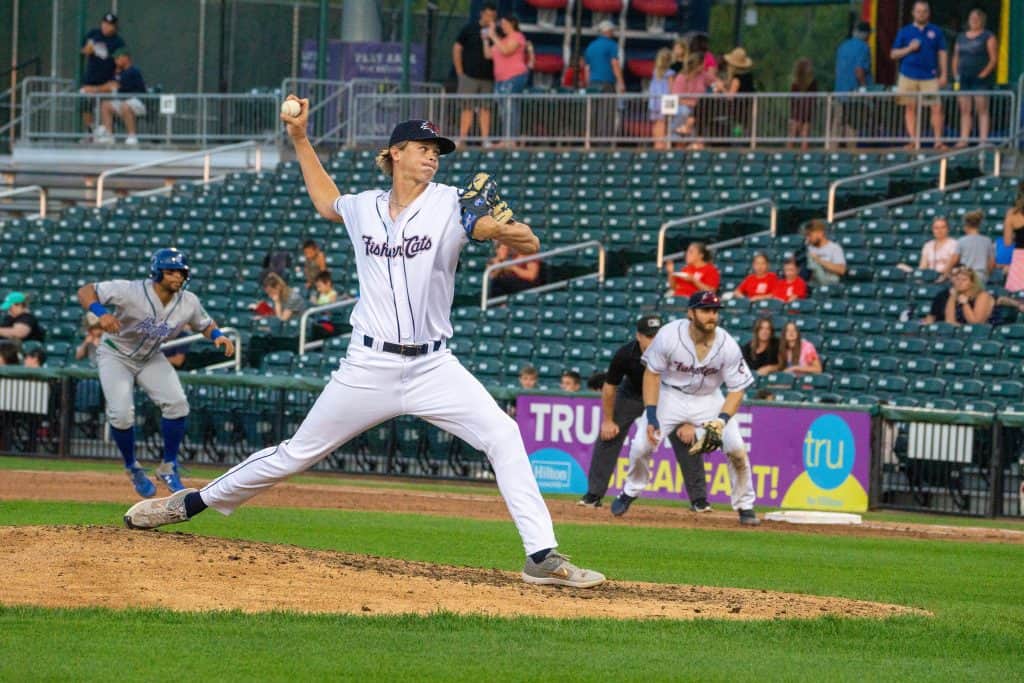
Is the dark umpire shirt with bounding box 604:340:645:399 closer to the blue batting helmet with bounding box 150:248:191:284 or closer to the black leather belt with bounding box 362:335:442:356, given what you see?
the blue batting helmet with bounding box 150:248:191:284

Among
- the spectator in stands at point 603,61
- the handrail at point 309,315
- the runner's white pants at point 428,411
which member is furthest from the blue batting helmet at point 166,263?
the spectator in stands at point 603,61

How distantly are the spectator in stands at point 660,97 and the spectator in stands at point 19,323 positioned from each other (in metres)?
8.99

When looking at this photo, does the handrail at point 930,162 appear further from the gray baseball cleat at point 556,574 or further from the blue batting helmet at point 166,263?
the gray baseball cleat at point 556,574

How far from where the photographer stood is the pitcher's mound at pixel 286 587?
331 inches

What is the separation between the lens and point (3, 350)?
22.4m

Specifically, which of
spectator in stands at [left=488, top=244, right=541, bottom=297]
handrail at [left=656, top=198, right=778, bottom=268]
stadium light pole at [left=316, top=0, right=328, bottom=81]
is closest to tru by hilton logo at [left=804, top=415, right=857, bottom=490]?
handrail at [left=656, top=198, right=778, bottom=268]

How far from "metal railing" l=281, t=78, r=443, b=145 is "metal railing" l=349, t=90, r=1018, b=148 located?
0.35 metres

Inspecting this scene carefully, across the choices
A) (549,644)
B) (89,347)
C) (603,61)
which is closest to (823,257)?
(603,61)

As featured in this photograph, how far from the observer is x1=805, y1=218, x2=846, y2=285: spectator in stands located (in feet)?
69.9

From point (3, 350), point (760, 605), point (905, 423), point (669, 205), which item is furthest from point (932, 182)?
point (760, 605)

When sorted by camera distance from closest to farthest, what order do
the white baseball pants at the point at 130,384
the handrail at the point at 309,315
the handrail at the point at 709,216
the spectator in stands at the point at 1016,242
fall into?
the white baseball pants at the point at 130,384
the spectator in stands at the point at 1016,242
the handrail at the point at 309,315
the handrail at the point at 709,216

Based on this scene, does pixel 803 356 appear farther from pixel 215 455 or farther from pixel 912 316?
pixel 215 455

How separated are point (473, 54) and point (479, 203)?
795 inches

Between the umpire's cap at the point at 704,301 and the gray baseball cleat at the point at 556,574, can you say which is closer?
the gray baseball cleat at the point at 556,574
